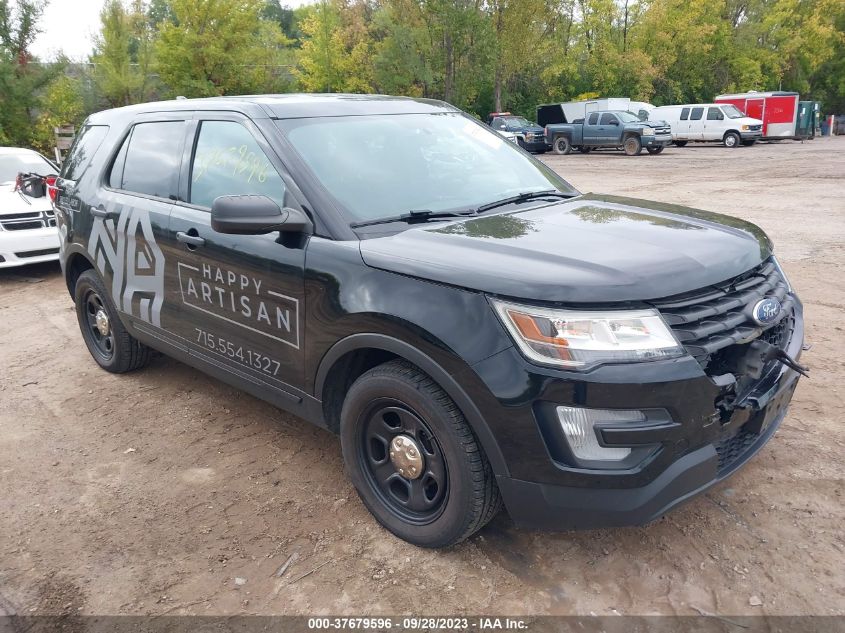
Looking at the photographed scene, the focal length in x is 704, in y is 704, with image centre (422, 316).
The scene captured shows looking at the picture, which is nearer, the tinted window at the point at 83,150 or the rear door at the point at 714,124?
the tinted window at the point at 83,150

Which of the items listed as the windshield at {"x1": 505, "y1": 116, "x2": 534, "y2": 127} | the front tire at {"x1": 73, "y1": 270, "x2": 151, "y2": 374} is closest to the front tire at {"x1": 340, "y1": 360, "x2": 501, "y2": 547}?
the front tire at {"x1": 73, "y1": 270, "x2": 151, "y2": 374}

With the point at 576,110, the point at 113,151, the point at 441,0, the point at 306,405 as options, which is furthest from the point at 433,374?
the point at 441,0

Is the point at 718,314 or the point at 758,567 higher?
the point at 718,314

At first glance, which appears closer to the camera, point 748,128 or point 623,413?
point 623,413

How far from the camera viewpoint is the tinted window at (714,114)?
31406 millimetres

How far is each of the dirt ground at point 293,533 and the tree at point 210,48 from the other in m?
28.1

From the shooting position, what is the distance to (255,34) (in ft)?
105

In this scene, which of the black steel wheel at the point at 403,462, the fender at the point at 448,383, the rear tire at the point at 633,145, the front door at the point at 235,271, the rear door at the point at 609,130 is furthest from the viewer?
the rear door at the point at 609,130

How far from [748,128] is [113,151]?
31.7 metres

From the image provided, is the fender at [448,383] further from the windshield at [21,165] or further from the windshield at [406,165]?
the windshield at [21,165]

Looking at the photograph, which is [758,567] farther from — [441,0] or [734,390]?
[441,0]

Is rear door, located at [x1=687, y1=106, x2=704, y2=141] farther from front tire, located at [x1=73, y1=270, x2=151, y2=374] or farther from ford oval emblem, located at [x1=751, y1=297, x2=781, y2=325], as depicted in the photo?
ford oval emblem, located at [x1=751, y1=297, x2=781, y2=325]

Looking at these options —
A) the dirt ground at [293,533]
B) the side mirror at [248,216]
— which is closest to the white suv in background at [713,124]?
the dirt ground at [293,533]

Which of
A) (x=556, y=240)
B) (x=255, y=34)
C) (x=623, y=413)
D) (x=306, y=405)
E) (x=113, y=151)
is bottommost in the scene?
(x=306, y=405)
